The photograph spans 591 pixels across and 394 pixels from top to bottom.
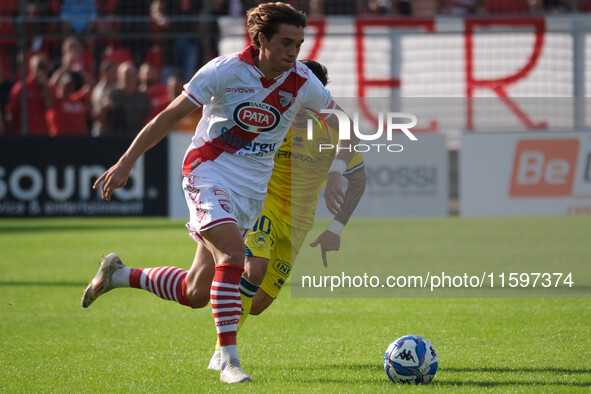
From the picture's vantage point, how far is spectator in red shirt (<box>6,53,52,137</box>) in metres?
15.5

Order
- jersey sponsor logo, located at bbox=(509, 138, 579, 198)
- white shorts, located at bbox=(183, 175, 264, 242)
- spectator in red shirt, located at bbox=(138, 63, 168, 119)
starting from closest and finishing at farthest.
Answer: white shorts, located at bbox=(183, 175, 264, 242), jersey sponsor logo, located at bbox=(509, 138, 579, 198), spectator in red shirt, located at bbox=(138, 63, 168, 119)

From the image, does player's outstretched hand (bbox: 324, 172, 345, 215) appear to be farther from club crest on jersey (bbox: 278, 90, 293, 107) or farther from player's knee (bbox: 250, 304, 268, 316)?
player's knee (bbox: 250, 304, 268, 316)

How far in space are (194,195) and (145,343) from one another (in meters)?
1.50

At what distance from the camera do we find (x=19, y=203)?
50.4 ft

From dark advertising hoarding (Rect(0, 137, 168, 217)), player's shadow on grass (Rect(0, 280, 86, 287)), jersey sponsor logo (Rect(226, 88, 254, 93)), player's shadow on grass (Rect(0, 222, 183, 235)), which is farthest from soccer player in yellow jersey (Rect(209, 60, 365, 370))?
dark advertising hoarding (Rect(0, 137, 168, 217))

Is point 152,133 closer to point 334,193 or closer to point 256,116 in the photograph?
point 256,116

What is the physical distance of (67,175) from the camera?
602 inches

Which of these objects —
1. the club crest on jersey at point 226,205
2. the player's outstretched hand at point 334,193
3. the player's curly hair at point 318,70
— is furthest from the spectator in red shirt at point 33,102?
the club crest on jersey at point 226,205

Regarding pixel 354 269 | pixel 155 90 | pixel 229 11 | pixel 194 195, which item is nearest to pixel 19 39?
pixel 155 90

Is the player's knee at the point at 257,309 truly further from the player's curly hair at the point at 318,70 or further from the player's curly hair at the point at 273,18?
the player's curly hair at the point at 273,18

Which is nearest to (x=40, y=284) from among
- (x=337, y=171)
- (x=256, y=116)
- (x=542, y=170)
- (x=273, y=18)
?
(x=337, y=171)

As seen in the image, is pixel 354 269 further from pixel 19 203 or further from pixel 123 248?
pixel 19 203

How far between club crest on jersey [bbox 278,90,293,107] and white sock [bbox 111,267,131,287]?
1.47 m

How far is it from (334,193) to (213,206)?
0.87m
